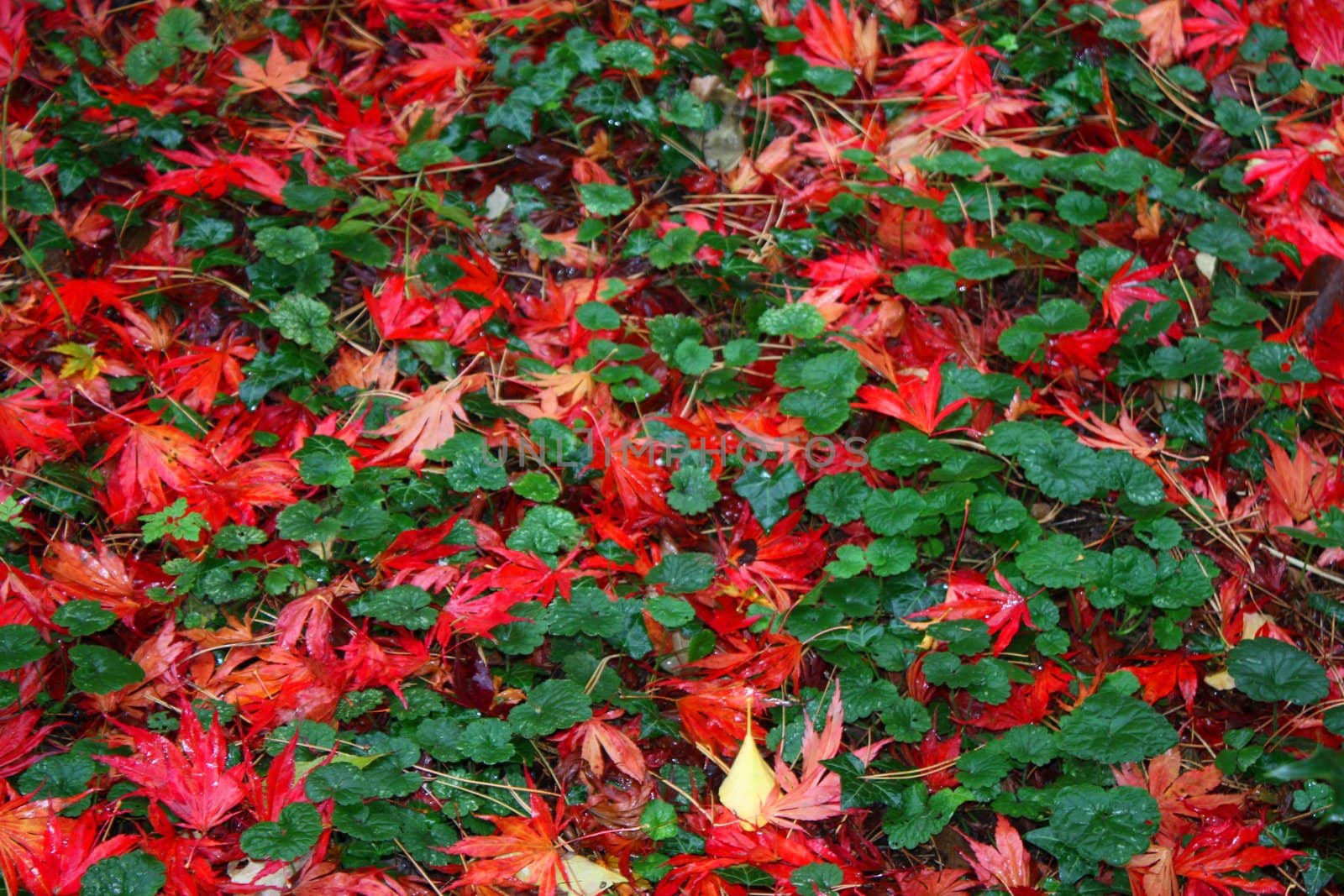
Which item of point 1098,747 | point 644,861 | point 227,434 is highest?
point 227,434

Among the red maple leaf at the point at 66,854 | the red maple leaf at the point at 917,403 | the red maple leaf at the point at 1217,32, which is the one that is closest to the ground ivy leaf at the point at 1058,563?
the red maple leaf at the point at 917,403

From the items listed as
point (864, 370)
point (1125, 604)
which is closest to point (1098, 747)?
point (1125, 604)

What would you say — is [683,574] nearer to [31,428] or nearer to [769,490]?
[769,490]

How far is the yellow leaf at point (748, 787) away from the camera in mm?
1825

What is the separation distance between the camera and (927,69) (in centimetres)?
279

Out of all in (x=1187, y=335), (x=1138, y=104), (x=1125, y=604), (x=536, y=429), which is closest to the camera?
(x=1125, y=604)

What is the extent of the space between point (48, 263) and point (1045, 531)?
234 centimetres

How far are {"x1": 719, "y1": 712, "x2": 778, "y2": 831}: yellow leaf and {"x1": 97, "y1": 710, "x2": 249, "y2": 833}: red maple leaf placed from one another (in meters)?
0.82

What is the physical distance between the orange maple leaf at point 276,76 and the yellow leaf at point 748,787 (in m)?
2.01

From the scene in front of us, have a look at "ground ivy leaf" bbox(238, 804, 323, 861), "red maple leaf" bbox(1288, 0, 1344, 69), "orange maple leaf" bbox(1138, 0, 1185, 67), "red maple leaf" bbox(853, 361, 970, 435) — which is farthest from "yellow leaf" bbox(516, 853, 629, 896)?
"red maple leaf" bbox(1288, 0, 1344, 69)

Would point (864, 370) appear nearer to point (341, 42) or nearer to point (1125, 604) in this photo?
point (1125, 604)

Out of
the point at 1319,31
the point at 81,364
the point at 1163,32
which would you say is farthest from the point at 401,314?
the point at 1319,31

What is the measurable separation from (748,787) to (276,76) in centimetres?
216

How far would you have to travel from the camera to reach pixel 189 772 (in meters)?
1.82
